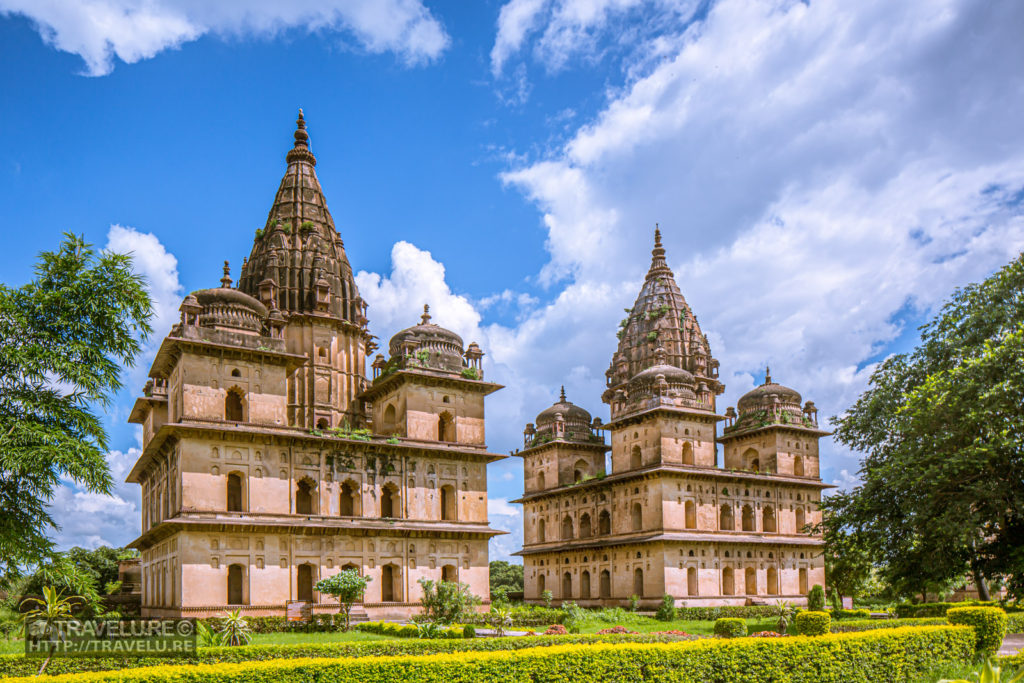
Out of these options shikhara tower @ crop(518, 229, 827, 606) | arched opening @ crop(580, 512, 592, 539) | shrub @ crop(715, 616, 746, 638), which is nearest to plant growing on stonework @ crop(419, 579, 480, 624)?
shrub @ crop(715, 616, 746, 638)

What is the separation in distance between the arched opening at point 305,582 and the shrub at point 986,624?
2319cm

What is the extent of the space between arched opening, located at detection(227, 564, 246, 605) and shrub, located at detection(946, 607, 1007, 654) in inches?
962

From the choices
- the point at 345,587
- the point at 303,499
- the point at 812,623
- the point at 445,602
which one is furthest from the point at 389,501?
the point at 812,623

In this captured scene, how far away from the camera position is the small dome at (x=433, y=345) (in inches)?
1531

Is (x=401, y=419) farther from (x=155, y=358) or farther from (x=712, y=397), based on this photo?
(x=712, y=397)

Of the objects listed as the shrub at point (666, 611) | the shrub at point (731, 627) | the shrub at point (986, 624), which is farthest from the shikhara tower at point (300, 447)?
the shrub at point (986, 624)

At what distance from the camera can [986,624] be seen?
22.3m

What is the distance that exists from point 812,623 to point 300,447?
20.5 meters

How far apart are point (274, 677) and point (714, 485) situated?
111 feet

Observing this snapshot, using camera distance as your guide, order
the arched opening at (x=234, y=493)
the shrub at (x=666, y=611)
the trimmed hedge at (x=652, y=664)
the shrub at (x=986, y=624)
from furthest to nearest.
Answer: the shrub at (x=666, y=611)
the arched opening at (x=234, y=493)
the shrub at (x=986, y=624)
the trimmed hedge at (x=652, y=664)

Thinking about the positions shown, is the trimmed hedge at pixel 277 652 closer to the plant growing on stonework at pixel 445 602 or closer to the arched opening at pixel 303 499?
the plant growing on stonework at pixel 445 602

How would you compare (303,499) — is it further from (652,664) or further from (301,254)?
(652,664)

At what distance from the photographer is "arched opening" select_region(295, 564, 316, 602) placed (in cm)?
3400

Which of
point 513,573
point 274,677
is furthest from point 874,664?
point 513,573
